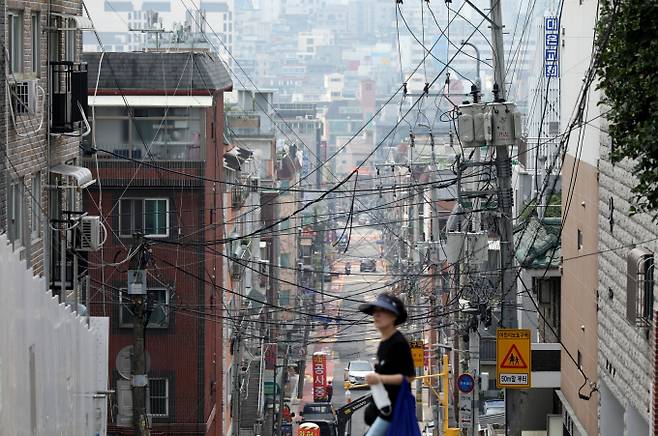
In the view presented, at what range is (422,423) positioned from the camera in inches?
2613

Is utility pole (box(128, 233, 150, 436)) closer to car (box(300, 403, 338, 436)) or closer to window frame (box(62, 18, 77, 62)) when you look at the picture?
window frame (box(62, 18, 77, 62))

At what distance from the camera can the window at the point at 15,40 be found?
20.9 metres

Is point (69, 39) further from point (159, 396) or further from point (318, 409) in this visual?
point (318, 409)

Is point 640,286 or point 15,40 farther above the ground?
point 15,40

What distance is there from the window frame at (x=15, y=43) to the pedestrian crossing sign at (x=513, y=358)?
26.0ft

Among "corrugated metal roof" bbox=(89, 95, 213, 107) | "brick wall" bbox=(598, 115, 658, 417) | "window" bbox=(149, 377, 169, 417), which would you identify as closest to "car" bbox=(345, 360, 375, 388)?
"window" bbox=(149, 377, 169, 417)

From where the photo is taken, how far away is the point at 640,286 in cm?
2116

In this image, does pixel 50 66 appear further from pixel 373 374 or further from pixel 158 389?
pixel 158 389

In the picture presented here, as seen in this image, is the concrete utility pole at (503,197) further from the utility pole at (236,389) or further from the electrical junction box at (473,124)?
the utility pole at (236,389)

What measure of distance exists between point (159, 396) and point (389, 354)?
33335 mm

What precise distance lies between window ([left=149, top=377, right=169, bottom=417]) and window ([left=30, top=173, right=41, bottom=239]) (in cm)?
1985

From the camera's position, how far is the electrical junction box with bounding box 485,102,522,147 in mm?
22062

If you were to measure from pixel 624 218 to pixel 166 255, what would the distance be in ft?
74.9

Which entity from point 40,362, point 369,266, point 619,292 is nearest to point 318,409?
point 619,292
